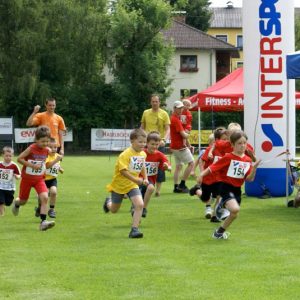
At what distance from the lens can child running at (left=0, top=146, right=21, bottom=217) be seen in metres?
13.7

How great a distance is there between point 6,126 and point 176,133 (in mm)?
29157

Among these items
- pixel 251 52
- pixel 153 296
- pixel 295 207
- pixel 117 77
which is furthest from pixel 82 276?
pixel 117 77

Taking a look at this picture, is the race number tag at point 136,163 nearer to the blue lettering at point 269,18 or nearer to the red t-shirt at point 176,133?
the blue lettering at point 269,18

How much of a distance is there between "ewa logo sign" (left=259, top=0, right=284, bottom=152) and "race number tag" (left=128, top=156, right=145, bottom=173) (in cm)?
563

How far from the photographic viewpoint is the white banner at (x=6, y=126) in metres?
46.3

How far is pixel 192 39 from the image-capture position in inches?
2950

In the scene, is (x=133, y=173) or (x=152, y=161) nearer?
(x=133, y=173)

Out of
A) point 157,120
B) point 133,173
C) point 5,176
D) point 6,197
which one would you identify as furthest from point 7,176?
point 157,120

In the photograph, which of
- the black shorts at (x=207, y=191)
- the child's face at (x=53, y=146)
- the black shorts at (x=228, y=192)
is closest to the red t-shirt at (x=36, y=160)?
the child's face at (x=53, y=146)

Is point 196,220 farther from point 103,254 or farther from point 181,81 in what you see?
point 181,81

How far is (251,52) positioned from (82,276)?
9487mm

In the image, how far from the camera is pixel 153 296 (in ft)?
24.0

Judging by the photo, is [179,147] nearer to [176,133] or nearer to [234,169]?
[176,133]

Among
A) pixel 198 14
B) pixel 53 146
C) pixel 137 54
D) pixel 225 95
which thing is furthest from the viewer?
pixel 198 14
